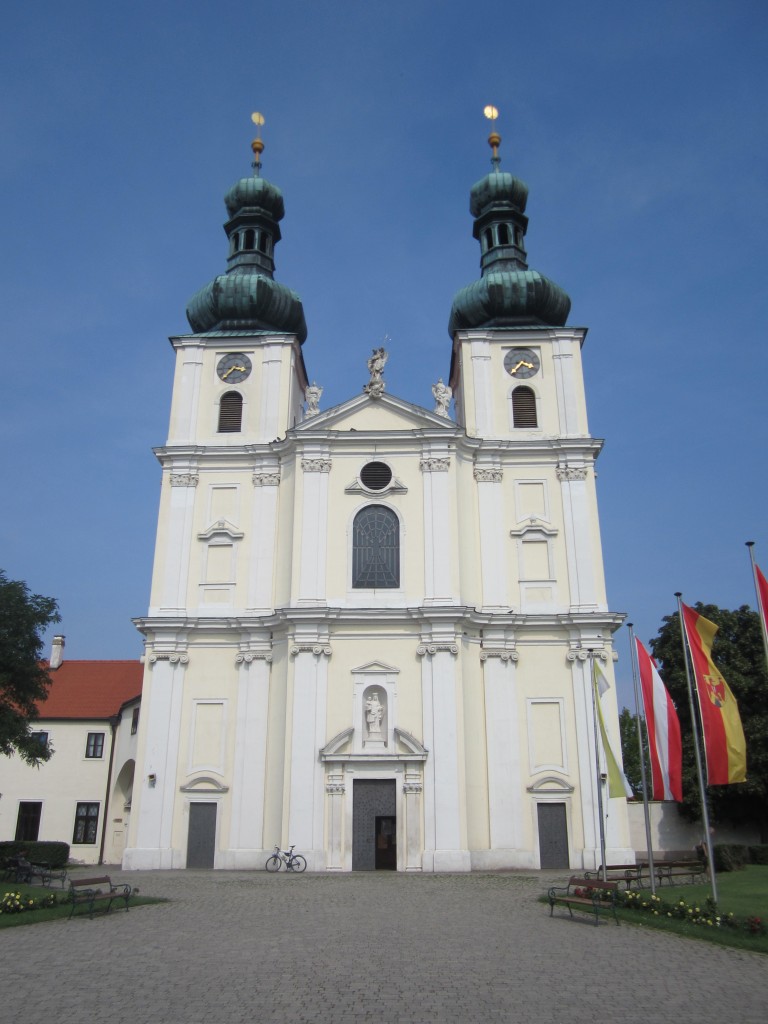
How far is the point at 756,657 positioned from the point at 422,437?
16.9 m

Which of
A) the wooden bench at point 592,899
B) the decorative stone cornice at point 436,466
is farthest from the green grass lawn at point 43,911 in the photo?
the decorative stone cornice at point 436,466

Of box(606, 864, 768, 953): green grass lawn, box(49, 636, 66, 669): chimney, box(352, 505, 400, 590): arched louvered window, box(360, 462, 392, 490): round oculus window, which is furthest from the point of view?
box(49, 636, 66, 669): chimney

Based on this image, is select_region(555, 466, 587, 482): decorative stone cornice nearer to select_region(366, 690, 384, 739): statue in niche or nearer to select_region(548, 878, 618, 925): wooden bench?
select_region(366, 690, 384, 739): statue in niche

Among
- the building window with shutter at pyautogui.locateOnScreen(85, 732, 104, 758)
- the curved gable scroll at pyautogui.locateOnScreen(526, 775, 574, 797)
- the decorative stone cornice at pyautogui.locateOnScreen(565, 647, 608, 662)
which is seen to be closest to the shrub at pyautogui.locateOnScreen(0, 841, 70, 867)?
the building window with shutter at pyautogui.locateOnScreen(85, 732, 104, 758)

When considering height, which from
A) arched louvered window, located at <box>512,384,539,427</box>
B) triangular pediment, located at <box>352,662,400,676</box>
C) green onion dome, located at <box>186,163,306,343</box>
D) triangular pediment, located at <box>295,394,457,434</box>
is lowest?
→ triangular pediment, located at <box>352,662,400,676</box>

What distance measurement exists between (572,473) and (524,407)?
132 inches

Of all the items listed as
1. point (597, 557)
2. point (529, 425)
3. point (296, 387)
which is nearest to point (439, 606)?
point (597, 557)

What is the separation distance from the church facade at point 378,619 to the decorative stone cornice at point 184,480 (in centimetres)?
8

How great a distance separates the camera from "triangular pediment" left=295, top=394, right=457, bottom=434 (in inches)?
1222

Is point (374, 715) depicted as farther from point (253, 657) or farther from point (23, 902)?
point (23, 902)

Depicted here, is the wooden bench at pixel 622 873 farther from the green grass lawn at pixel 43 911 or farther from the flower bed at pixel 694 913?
the green grass lawn at pixel 43 911

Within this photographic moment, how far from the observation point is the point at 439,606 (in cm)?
2788

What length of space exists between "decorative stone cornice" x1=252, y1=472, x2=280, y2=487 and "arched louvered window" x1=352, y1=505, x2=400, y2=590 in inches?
137

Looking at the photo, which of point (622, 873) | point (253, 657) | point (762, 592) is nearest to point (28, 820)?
point (253, 657)
